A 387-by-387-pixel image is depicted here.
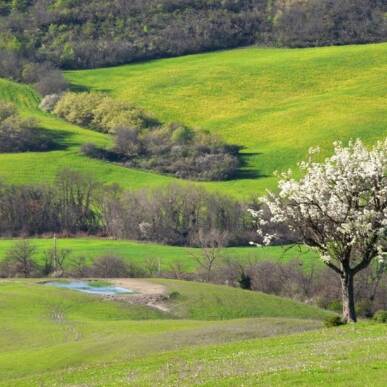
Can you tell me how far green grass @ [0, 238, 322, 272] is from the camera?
85.4 meters

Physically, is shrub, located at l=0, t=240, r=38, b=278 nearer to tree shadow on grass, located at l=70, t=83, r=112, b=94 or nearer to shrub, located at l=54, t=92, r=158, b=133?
shrub, located at l=54, t=92, r=158, b=133

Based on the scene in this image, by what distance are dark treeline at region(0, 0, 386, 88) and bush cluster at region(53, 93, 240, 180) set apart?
61.5ft

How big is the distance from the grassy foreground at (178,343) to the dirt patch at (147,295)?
79 centimetres

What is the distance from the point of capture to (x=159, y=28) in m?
176

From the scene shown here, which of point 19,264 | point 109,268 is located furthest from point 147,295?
point 19,264

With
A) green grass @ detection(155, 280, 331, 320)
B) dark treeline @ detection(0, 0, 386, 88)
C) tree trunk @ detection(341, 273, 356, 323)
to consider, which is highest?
dark treeline @ detection(0, 0, 386, 88)

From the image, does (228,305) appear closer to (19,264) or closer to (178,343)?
(178,343)

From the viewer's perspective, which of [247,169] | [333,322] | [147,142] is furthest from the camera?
[147,142]

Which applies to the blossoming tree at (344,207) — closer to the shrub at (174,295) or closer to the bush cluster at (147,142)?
the shrub at (174,295)

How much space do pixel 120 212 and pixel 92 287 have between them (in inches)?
1206

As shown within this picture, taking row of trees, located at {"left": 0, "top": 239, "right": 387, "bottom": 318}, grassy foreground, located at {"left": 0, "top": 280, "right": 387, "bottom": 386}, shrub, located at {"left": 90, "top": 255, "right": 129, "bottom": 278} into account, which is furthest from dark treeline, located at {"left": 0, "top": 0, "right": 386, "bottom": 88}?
grassy foreground, located at {"left": 0, "top": 280, "right": 387, "bottom": 386}

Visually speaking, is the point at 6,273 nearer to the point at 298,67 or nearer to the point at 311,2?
the point at 298,67

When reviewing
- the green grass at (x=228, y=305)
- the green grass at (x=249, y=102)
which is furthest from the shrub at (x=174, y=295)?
the green grass at (x=249, y=102)

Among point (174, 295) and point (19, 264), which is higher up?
point (174, 295)
